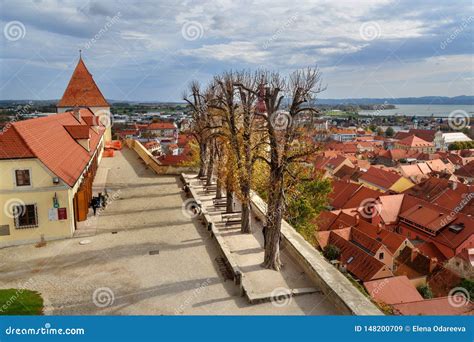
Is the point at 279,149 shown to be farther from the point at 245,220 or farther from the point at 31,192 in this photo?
the point at 31,192

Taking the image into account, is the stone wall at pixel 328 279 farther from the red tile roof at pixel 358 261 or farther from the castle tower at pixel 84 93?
the castle tower at pixel 84 93

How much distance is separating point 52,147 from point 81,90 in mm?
25216

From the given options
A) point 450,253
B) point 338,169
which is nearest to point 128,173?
point 450,253

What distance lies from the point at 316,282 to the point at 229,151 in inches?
350

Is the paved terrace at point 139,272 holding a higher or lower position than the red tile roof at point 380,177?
higher

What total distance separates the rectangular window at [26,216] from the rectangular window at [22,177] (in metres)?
0.94

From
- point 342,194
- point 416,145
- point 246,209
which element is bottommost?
point 342,194

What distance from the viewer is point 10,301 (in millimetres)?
11945

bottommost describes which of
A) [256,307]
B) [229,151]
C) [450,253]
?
[450,253]

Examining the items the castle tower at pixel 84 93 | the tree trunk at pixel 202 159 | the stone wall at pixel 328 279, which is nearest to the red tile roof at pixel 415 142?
the castle tower at pixel 84 93

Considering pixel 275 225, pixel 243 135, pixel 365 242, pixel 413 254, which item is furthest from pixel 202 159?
pixel 413 254

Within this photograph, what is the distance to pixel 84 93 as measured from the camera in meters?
42.5

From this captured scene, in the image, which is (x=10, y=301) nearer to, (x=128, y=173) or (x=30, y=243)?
(x=30, y=243)

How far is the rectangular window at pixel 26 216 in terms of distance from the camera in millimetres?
16688
